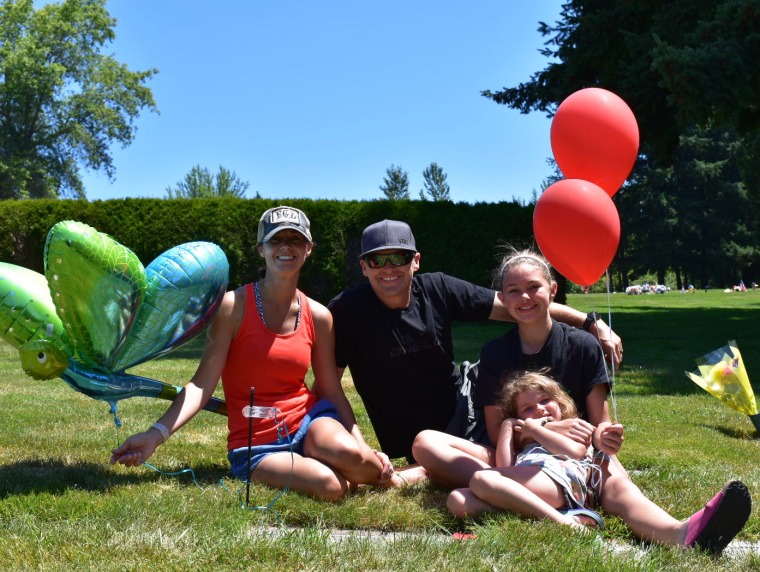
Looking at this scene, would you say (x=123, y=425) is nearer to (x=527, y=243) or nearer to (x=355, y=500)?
(x=355, y=500)

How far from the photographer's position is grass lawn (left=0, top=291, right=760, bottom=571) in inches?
97.1

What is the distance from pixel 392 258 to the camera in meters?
3.67

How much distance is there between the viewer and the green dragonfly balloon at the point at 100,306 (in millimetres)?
3195

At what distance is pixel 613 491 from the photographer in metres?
3.03

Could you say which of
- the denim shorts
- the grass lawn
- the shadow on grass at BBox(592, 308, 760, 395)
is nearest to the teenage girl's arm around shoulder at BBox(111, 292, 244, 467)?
the grass lawn

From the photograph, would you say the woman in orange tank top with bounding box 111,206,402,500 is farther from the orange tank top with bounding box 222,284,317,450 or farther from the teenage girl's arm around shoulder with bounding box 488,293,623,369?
the teenage girl's arm around shoulder with bounding box 488,293,623,369

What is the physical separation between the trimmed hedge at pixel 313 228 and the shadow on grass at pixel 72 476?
11461mm

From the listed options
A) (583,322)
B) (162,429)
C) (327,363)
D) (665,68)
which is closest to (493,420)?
(583,322)

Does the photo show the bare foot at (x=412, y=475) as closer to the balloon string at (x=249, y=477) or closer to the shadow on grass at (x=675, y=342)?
the balloon string at (x=249, y=477)

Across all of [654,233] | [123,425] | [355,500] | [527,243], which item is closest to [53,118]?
[527,243]

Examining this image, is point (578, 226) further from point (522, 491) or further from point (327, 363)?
point (327, 363)

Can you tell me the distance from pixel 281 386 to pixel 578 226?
4.97 ft

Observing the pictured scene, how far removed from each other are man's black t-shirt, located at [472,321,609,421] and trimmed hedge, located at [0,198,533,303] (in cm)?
1185

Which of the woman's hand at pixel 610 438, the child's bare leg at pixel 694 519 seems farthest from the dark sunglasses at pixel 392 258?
the child's bare leg at pixel 694 519
